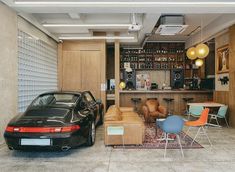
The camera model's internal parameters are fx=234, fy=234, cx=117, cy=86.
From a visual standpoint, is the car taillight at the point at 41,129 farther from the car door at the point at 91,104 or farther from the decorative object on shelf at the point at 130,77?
the decorative object on shelf at the point at 130,77

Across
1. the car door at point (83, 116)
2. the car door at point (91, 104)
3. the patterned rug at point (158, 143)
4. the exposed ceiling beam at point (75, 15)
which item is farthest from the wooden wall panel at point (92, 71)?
the car door at point (83, 116)

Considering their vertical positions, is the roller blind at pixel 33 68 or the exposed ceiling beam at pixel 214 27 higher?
the exposed ceiling beam at pixel 214 27

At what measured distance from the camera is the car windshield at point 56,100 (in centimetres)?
486

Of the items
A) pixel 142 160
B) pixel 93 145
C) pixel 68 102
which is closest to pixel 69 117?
pixel 68 102

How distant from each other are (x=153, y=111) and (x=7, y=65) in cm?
467

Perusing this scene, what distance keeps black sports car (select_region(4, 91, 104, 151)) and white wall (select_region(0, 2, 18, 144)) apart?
2.10 ft

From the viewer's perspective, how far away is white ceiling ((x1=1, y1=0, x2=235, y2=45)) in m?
4.78

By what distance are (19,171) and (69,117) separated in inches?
47.0

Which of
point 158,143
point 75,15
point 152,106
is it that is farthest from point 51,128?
point 152,106

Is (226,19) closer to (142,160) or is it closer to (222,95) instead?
(222,95)

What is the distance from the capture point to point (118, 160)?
12.9ft

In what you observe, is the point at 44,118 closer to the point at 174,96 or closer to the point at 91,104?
the point at 91,104

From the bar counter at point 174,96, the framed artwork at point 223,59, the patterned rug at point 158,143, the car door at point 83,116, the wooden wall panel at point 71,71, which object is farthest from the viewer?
the bar counter at point 174,96

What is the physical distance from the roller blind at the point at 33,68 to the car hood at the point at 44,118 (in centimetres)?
144
